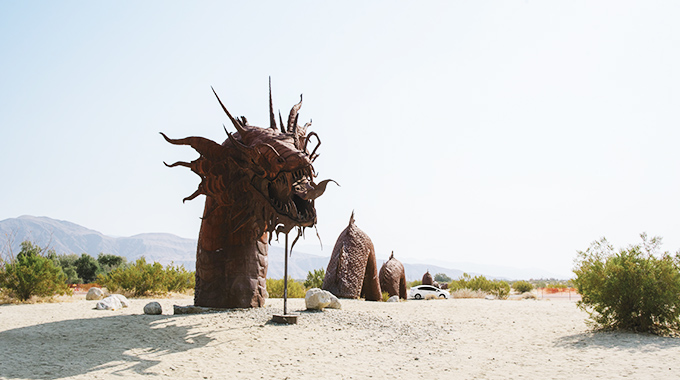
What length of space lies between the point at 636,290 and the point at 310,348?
5.79 metres

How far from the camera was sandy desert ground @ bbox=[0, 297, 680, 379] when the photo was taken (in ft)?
18.9

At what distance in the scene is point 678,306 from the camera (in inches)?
315

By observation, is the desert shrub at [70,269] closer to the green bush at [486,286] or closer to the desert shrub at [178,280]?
the desert shrub at [178,280]

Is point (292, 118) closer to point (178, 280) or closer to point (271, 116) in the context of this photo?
point (271, 116)

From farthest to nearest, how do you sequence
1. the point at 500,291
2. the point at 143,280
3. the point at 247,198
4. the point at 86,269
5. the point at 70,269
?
the point at 86,269 < the point at 70,269 < the point at 500,291 < the point at 143,280 < the point at 247,198

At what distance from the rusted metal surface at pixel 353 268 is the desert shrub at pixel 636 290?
6.16 meters

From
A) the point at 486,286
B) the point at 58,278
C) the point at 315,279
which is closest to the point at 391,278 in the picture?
the point at 315,279

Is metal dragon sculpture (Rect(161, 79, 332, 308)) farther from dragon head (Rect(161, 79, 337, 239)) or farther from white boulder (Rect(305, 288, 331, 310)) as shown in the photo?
white boulder (Rect(305, 288, 331, 310))

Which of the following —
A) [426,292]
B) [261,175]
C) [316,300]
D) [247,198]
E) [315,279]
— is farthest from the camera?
[426,292]

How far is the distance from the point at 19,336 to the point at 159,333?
2078 mm

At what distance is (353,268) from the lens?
43.7 feet

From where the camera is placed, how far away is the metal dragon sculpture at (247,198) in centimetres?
768

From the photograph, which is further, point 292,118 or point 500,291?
point 500,291

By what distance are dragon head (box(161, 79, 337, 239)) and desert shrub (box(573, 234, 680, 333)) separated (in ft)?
17.7
